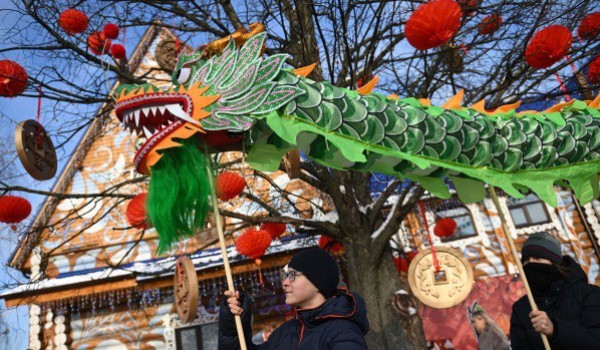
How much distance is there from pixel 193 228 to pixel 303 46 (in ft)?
10.6

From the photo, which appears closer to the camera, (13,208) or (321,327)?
(321,327)

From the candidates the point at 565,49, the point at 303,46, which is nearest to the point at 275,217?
the point at 303,46

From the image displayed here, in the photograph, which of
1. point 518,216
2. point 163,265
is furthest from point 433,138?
point 518,216

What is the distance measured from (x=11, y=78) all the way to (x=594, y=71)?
6.29 m

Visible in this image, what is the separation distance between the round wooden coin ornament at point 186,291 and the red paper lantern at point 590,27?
4942mm

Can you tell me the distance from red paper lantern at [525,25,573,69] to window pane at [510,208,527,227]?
661cm

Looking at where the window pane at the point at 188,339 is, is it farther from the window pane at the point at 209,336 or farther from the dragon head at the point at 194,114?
the dragon head at the point at 194,114

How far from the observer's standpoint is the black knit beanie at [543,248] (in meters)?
2.90

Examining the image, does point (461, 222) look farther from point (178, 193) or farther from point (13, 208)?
point (178, 193)

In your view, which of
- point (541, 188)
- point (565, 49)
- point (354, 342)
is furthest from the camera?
point (565, 49)

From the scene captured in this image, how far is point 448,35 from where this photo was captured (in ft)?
14.3

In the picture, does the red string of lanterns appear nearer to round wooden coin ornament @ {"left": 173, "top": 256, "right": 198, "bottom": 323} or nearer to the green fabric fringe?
round wooden coin ornament @ {"left": 173, "top": 256, "right": 198, "bottom": 323}

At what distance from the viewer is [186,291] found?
4230mm

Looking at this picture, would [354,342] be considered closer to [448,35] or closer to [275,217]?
[448,35]
